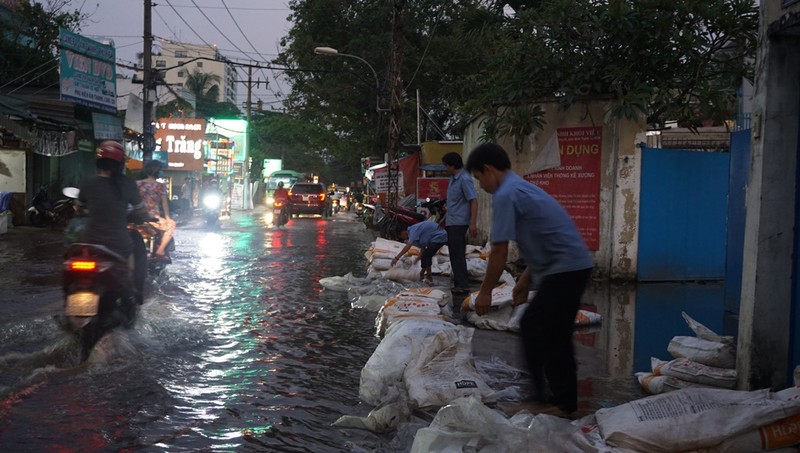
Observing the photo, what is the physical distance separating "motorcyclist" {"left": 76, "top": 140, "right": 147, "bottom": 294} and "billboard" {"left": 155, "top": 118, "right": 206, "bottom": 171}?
31.8 metres

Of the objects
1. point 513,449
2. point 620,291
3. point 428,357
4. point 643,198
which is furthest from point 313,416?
point 643,198

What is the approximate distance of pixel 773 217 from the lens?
4250mm

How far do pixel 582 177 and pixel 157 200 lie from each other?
6.28m

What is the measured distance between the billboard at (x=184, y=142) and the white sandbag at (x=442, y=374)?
110ft

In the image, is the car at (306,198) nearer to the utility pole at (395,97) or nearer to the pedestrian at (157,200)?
the utility pole at (395,97)

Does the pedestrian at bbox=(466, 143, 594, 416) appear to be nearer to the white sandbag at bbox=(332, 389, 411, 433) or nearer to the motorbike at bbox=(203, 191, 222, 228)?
the white sandbag at bbox=(332, 389, 411, 433)

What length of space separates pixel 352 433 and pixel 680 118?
29.9 feet

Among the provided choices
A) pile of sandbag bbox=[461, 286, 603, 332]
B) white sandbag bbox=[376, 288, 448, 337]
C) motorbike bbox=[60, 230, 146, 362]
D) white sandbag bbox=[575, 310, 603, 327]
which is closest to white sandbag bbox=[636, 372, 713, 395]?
white sandbag bbox=[376, 288, 448, 337]

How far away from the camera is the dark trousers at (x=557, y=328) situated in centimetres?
400

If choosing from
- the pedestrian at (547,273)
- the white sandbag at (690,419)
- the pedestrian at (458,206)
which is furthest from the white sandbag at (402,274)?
the white sandbag at (690,419)

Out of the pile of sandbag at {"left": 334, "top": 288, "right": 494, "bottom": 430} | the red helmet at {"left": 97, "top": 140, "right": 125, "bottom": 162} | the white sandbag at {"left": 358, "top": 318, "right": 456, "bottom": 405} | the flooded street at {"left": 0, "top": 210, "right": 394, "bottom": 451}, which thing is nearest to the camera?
the flooded street at {"left": 0, "top": 210, "right": 394, "bottom": 451}

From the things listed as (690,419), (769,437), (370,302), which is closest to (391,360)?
(690,419)

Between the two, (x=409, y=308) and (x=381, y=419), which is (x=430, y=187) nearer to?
(x=409, y=308)

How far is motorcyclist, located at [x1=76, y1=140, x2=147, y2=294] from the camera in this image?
5594mm
